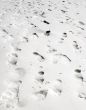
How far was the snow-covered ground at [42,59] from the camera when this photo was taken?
1.89 meters

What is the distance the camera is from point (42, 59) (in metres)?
2.46

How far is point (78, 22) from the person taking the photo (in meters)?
3.54

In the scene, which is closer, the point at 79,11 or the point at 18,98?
the point at 18,98

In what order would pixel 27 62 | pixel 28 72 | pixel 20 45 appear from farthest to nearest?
pixel 20 45
pixel 27 62
pixel 28 72

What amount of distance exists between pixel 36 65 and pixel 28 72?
161 millimetres

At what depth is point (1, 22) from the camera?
326 cm

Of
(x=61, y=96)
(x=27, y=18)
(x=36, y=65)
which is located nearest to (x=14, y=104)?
(x=61, y=96)

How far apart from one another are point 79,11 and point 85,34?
1118 millimetres

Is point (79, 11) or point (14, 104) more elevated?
Answer: point (14, 104)

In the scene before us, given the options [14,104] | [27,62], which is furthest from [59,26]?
[14,104]

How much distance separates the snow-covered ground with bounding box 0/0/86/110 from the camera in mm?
1895

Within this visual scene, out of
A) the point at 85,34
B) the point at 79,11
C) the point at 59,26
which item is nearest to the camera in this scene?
the point at 85,34

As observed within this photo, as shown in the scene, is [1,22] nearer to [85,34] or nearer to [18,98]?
[85,34]

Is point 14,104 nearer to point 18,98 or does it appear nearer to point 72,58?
point 18,98
